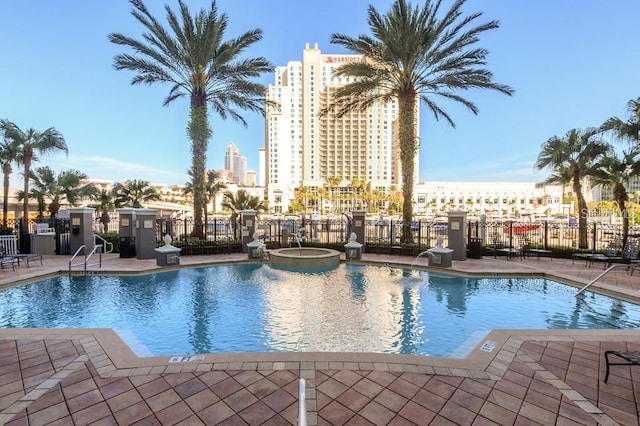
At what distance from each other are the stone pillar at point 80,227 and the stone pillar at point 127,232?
5.24 ft

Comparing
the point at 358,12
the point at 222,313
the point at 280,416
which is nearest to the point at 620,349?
the point at 280,416

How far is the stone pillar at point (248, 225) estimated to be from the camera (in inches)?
556

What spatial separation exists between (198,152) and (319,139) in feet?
317

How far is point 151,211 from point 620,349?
44.5ft

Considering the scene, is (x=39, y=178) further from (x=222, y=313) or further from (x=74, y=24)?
(x=222, y=313)

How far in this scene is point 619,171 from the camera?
1392 centimetres

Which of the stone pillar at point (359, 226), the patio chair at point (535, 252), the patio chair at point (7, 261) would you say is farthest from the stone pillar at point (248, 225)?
the patio chair at point (535, 252)

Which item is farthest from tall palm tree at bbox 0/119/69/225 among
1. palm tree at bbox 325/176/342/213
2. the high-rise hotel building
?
the high-rise hotel building

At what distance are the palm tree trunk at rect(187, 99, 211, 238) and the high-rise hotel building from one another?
85867 mm

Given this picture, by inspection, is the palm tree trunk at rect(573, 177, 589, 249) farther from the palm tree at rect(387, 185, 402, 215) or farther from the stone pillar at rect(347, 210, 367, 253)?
the palm tree at rect(387, 185, 402, 215)

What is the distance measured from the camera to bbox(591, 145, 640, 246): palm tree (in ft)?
43.8

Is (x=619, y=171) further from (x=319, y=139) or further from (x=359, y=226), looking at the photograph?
(x=319, y=139)

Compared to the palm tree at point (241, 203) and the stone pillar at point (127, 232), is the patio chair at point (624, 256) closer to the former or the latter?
the stone pillar at point (127, 232)

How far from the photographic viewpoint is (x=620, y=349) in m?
4.38
